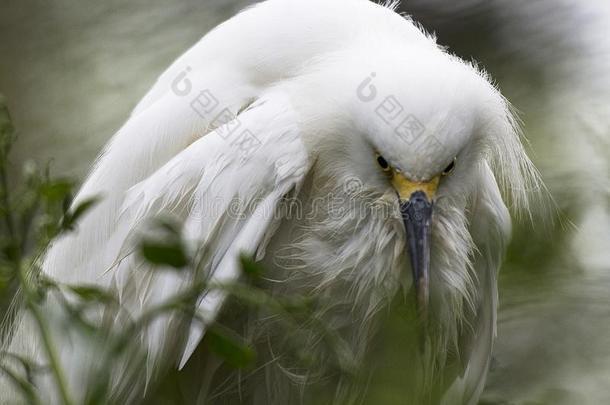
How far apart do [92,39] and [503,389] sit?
1.53m

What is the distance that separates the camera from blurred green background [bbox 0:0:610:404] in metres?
1.62

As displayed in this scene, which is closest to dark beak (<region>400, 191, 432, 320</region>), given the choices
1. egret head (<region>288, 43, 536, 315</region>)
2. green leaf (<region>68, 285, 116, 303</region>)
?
egret head (<region>288, 43, 536, 315</region>)

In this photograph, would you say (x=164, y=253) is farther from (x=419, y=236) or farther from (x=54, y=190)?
(x=419, y=236)

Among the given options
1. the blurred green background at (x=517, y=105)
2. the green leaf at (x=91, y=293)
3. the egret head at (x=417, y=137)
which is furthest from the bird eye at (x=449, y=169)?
the green leaf at (x=91, y=293)

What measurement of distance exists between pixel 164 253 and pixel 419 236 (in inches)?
34.4

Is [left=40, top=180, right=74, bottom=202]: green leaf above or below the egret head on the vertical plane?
above

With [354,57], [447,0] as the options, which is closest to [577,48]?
[447,0]

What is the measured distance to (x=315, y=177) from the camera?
146 centimetres

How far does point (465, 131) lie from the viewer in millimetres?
1363

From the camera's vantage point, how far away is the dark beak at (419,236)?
1.32 meters

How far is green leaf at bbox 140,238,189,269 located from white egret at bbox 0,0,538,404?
2.49ft

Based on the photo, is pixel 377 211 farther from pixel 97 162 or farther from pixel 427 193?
pixel 97 162

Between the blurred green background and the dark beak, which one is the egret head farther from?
the blurred green background

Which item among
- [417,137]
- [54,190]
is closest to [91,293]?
[54,190]
